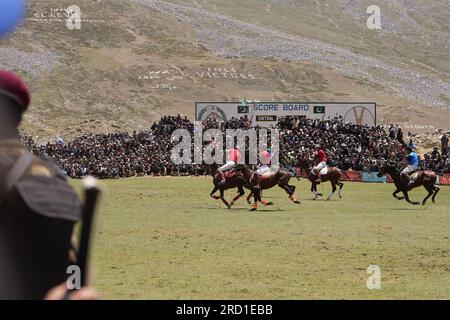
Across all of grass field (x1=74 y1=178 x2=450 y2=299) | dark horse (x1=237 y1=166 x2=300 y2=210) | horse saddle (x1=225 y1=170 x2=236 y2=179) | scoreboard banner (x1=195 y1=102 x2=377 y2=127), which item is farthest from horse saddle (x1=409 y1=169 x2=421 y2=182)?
→ scoreboard banner (x1=195 y1=102 x2=377 y2=127)

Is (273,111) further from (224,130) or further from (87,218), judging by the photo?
(87,218)

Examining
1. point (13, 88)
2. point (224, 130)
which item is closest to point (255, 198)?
point (13, 88)

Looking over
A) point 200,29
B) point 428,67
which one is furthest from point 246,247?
point 428,67

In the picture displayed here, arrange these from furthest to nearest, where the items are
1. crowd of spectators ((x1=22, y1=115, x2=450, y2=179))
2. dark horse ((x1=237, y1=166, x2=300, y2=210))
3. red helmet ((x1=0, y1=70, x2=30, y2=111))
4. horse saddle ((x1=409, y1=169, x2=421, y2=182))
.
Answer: crowd of spectators ((x1=22, y1=115, x2=450, y2=179))
horse saddle ((x1=409, y1=169, x2=421, y2=182))
dark horse ((x1=237, y1=166, x2=300, y2=210))
red helmet ((x1=0, y1=70, x2=30, y2=111))

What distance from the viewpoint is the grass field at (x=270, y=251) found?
41.1 feet

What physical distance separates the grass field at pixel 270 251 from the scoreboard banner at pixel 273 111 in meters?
35.2

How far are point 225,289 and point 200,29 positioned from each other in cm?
15393

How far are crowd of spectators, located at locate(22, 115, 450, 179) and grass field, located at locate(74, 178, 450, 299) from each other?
83.7 ft

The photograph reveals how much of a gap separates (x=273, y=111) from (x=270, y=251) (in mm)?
49143

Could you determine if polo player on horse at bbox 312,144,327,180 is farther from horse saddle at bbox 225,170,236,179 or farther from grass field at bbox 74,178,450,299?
horse saddle at bbox 225,170,236,179

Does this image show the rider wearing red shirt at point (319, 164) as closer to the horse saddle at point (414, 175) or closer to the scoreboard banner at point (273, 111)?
the horse saddle at point (414, 175)

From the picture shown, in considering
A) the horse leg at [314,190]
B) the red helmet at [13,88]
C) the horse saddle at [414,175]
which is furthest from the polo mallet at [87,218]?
the horse leg at [314,190]

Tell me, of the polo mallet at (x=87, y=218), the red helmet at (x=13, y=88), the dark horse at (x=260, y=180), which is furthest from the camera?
the dark horse at (x=260, y=180)

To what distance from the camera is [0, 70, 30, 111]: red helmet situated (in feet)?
12.1
